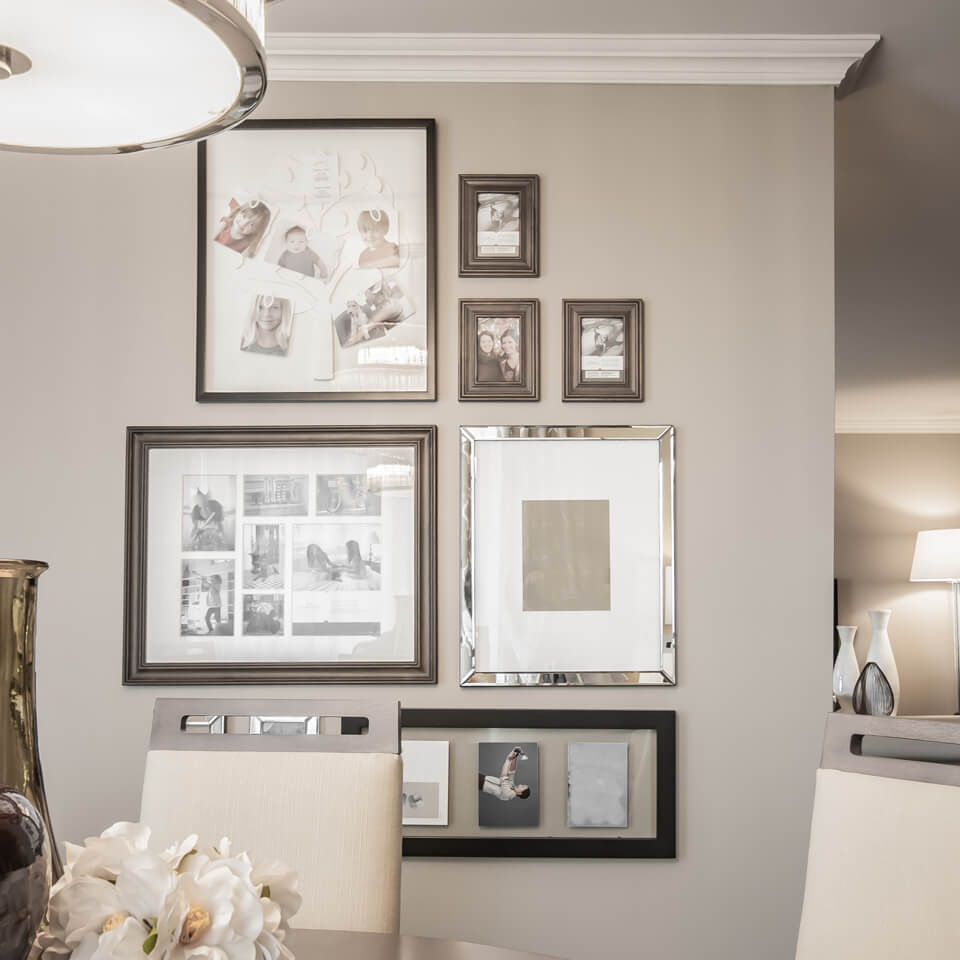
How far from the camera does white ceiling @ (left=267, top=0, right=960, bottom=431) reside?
2.11m

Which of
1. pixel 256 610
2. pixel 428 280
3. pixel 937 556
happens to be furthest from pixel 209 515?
pixel 937 556

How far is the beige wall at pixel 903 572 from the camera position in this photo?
6.37 metres

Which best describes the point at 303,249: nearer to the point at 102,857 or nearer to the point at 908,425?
the point at 102,857

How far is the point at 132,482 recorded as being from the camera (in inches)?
87.4

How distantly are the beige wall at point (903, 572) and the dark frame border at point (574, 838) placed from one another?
468 cm

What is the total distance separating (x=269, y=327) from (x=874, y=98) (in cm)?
181

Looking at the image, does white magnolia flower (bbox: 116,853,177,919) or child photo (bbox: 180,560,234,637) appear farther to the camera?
child photo (bbox: 180,560,234,637)

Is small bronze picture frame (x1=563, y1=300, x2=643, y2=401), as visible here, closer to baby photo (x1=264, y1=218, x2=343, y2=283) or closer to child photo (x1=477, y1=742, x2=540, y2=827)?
baby photo (x1=264, y1=218, x2=343, y2=283)

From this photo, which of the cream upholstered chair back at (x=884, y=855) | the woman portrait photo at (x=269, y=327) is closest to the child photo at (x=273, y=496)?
the woman portrait photo at (x=269, y=327)

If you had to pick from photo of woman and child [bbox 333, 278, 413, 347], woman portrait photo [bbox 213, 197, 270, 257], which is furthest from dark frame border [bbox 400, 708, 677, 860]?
woman portrait photo [bbox 213, 197, 270, 257]

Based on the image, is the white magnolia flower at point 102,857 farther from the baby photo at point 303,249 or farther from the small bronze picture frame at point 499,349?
the baby photo at point 303,249

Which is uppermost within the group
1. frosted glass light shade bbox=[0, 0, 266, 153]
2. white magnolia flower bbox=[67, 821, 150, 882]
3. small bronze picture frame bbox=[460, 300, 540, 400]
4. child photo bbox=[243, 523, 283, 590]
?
frosted glass light shade bbox=[0, 0, 266, 153]

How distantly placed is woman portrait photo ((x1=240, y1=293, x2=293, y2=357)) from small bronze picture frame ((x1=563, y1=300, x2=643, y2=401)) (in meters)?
0.72

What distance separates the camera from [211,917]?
734mm
